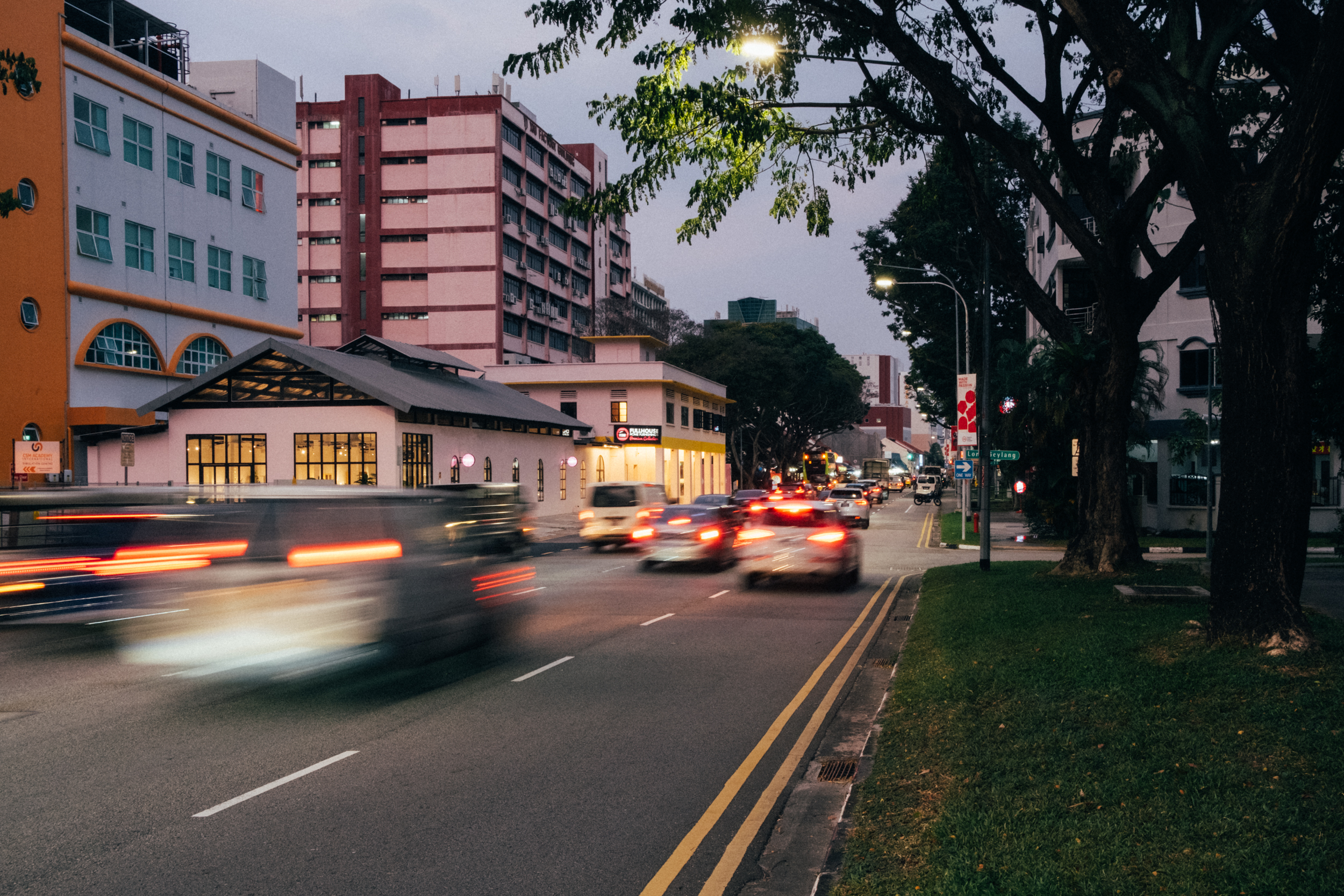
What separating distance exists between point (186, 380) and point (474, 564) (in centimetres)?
3786

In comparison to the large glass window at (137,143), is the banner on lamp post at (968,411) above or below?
below

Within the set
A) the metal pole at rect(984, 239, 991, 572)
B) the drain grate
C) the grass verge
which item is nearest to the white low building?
the metal pole at rect(984, 239, 991, 572)

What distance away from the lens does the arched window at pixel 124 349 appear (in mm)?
37344

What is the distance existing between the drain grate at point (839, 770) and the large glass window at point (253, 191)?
4657 centimetres

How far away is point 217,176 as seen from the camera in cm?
4450

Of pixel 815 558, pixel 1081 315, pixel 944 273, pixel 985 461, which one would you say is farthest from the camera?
pixel 944 273

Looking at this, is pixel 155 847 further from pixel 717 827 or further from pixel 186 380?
pixel 186 380

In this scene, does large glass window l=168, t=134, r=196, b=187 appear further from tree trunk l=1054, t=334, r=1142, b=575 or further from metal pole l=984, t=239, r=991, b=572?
tree trunk l=1054, t=334, r=1142, b=575

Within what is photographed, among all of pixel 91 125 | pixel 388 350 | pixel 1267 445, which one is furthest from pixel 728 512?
pixel 91 125

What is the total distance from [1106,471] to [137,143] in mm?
39095

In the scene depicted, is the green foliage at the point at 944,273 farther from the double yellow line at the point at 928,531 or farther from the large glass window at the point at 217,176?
the large glass window at the point at 217,176

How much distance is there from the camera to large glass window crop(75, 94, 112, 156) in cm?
3656

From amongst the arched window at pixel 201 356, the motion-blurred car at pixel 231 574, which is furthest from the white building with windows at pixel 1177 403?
the arched window at pixel 201 356

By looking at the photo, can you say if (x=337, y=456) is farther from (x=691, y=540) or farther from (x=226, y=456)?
(x=691, y=540)
